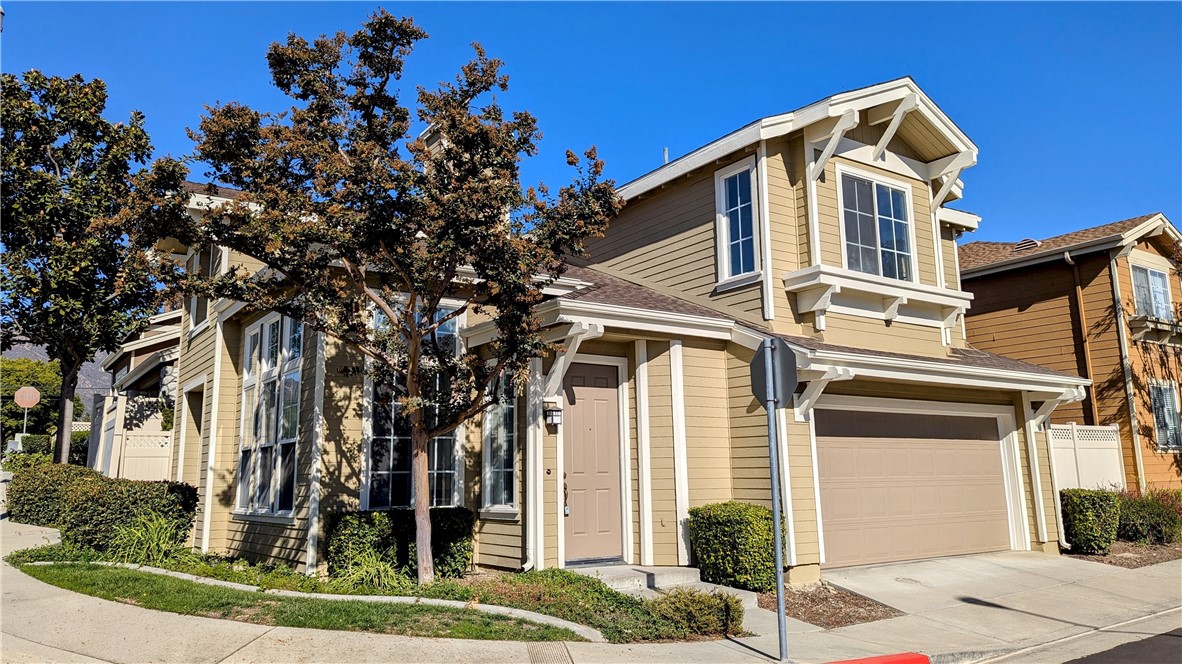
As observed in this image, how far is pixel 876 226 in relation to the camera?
12891 millimetres

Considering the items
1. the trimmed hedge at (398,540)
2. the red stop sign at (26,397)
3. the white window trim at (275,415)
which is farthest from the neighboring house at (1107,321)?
the red stop sign at (26,397)

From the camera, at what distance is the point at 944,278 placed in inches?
550

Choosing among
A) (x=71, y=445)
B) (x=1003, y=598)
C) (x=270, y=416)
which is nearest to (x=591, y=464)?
(x=270, y=416)

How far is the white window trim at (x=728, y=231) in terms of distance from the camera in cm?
1191

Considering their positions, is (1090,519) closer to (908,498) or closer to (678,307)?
(908,498)

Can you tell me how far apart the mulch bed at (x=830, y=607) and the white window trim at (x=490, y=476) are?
317cm

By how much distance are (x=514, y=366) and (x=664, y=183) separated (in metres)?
6.09

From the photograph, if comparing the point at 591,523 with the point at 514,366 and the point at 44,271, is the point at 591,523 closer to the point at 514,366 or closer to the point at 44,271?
the point at 514,366

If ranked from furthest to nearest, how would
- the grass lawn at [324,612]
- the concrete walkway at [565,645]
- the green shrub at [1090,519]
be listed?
the green shrub at [1090,519] < the grass lawn at [324,612] < the concrete walkway at [565,645]

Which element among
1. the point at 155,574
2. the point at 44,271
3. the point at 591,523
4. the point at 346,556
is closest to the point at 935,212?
the point at 591,523

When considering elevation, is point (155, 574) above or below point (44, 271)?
below

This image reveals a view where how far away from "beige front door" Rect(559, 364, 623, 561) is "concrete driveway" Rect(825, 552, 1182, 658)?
297 centimetres

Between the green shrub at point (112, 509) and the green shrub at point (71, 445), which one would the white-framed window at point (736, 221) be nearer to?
the green shrub at point (112, 509)

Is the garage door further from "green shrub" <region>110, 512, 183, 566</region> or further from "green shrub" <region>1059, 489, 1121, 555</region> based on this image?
"green shrub" <region>110, 512, 183, 566</region>
